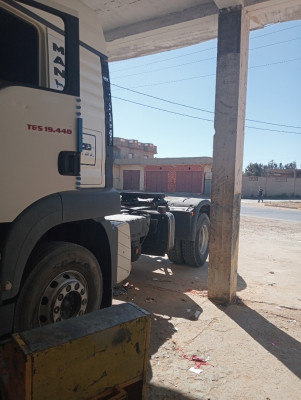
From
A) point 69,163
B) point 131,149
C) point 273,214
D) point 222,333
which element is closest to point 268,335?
point 222,333

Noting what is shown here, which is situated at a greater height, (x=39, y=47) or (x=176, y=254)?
(x=39, y=47)

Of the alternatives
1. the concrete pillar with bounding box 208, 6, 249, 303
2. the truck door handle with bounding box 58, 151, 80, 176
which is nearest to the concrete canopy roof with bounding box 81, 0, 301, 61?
the concrete pillar with bounding box 208, 6, 249, 303

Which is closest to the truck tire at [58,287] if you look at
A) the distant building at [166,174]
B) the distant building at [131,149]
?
the distant building at [166,174]

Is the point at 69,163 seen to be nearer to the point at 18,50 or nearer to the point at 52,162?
the point at 52,162

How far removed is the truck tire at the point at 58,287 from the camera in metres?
2.47

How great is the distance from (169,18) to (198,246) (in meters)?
4.28

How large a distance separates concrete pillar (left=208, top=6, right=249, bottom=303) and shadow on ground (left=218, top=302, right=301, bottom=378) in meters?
0.35

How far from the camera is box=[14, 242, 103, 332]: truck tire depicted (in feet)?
8.12

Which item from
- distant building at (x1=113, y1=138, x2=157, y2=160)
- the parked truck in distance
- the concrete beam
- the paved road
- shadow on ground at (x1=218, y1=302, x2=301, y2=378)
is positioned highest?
distant building at (x1=113, y1=138, x2=157, y2=160)

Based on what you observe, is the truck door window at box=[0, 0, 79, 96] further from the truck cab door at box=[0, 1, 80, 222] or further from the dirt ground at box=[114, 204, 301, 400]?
the dirt ground at box=[114, 204, 301, 400]

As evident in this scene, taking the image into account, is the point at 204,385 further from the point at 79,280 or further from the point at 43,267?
the point at 43,267

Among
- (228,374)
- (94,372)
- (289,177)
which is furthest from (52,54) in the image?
(289,177)

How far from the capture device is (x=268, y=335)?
396 cm

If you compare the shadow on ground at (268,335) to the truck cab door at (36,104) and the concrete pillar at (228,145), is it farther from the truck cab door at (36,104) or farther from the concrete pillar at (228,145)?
the truck cab door at (36,104)
